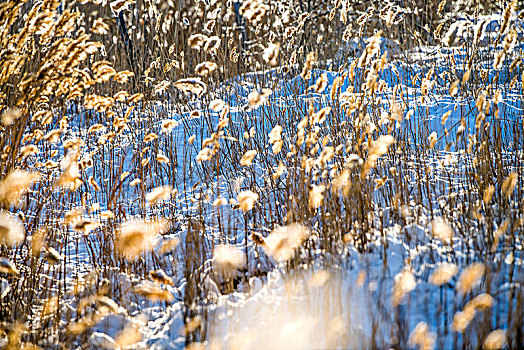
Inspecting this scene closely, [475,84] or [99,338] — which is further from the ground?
[475,84]

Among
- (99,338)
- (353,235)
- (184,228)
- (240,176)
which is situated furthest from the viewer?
(240,176)

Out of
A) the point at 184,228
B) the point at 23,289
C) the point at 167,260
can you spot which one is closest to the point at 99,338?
the point at 23,289

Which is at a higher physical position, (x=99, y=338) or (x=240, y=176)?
(x=240, y=176)

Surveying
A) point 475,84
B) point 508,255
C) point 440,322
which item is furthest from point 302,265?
point 475,84

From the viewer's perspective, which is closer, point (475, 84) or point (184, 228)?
point (184, 228)

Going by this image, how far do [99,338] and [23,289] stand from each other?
18.4 inches

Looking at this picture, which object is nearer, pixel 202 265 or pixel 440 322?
pixel 440 322

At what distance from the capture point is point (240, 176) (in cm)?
302

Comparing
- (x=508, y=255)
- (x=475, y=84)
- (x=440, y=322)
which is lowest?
(x=440, y=322)

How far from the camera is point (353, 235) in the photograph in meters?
1.93

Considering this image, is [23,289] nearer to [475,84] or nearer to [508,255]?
[508,255]

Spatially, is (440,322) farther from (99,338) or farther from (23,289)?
(23,289)

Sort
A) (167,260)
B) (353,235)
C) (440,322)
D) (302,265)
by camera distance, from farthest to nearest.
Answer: (167,260)
(353,235)
(302,265)
(440,322)

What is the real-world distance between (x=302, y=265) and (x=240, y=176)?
4.28 feet
